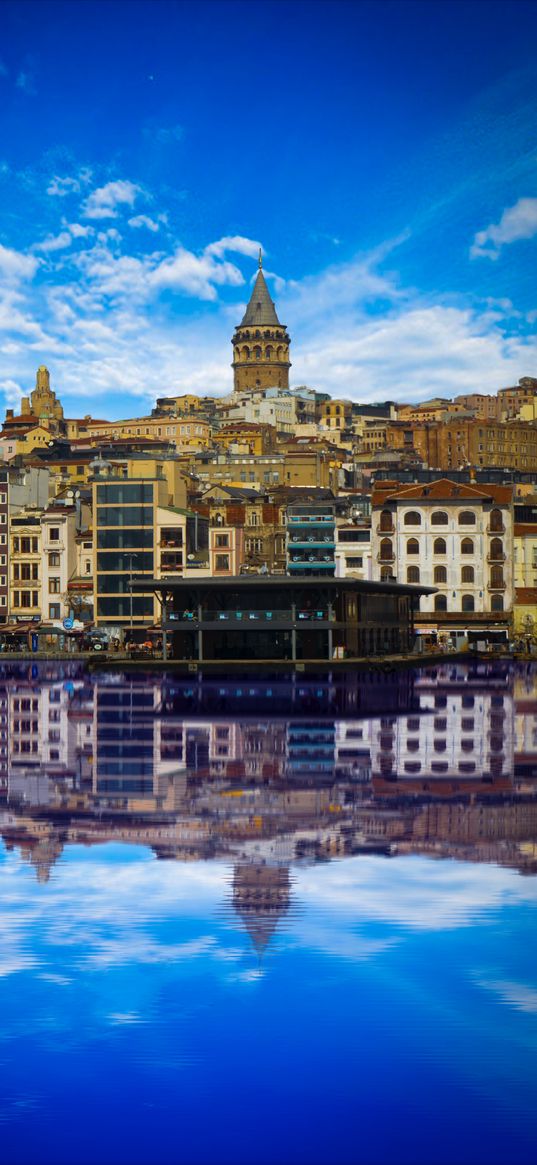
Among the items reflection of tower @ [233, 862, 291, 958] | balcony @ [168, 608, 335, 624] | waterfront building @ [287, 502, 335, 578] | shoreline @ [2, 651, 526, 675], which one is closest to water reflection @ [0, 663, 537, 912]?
reflection of tower @ [233, 862, 291, 958]

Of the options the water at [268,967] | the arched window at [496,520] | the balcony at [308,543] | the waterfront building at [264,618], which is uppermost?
the arched window at [496,520]

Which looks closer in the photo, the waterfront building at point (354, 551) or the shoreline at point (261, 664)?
the shoreline at point (261, 664)

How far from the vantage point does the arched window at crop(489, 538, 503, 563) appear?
11469 cm

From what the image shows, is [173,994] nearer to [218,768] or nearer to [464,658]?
[218,768]

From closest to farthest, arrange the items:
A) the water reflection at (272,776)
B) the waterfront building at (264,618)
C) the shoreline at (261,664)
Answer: the water reflection at (272,776), the shoreline at (261,664), the waterfront building at (264,618)

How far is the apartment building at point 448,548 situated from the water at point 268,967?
8004cm

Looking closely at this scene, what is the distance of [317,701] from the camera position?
63250mm

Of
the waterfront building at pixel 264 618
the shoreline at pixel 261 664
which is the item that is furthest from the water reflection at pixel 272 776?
the waterfront building at pixel 264 618

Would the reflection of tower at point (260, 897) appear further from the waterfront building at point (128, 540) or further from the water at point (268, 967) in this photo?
the waterfront building at point (128, 540)

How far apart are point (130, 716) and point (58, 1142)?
41759 mm

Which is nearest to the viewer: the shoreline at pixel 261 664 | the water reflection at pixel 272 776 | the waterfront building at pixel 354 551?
the water reflection at pixel 272 776

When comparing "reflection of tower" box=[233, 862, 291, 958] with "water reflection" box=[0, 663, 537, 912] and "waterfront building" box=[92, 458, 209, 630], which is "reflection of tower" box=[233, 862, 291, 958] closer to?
"water reflection" box=[0, 663, 537, 912]

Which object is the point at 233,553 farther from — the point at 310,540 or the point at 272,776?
the point at 272,776

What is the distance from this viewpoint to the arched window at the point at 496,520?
115 m
